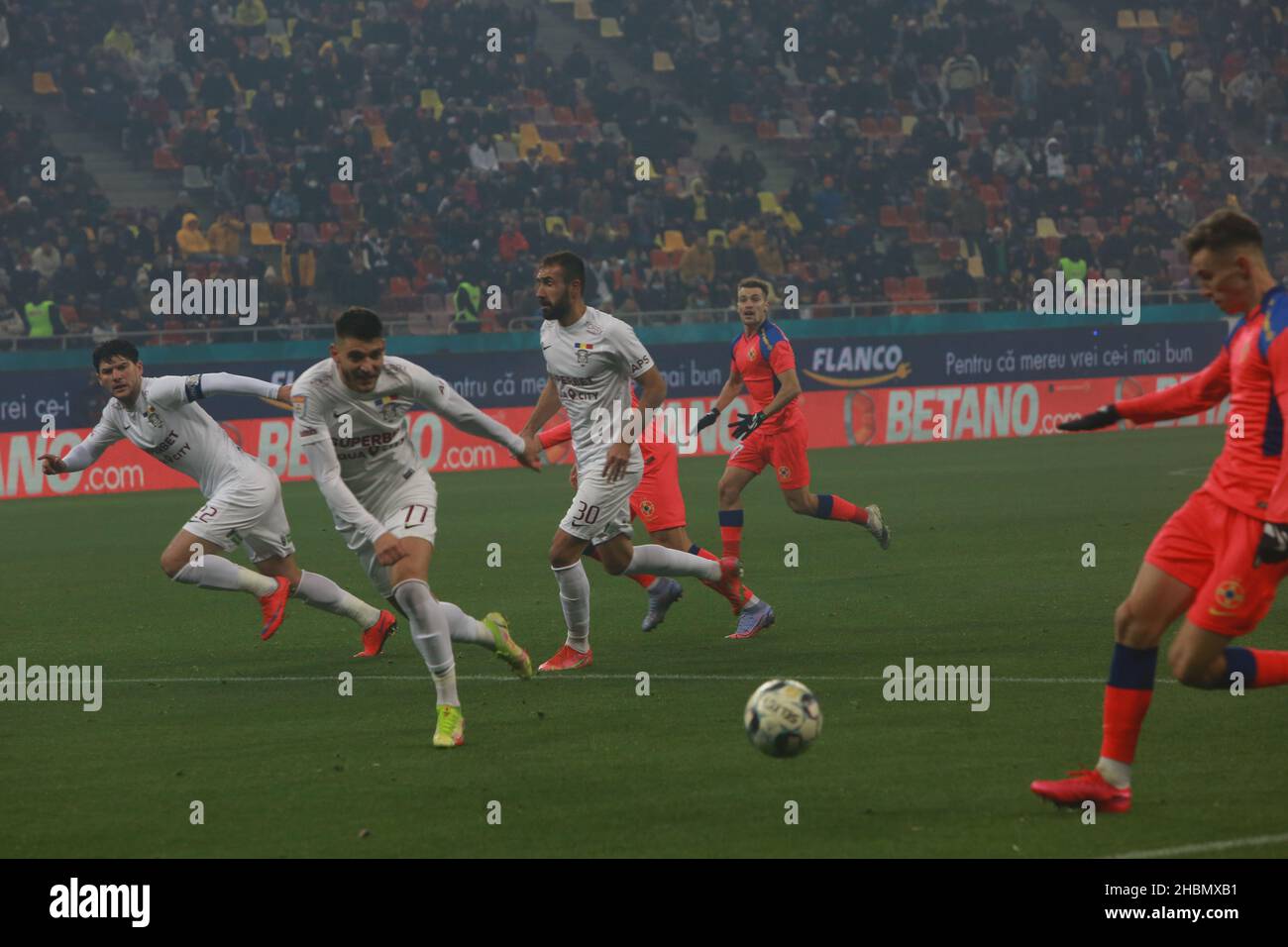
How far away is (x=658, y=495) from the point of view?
42.1 ft

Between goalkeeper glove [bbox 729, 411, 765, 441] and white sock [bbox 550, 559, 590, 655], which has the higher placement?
goalkeeper glove [bbox 729, 411, 765, 441]

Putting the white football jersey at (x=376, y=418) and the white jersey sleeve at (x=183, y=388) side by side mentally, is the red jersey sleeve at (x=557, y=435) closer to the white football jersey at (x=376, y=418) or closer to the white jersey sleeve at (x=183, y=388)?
the white football jersey at (x=376, y=418)

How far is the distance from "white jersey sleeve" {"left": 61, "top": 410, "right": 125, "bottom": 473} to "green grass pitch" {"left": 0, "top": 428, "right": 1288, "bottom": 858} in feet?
4.20

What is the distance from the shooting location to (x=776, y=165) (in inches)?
1468

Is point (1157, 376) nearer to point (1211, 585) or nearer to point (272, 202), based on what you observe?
point (272, 202)

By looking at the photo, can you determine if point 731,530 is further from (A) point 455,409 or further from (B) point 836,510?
(A) point 455,409

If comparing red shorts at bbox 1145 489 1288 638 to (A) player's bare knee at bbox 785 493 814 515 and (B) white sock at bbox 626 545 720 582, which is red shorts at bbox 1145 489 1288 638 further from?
(A) player's bare knee at bbox 785 493 814 515

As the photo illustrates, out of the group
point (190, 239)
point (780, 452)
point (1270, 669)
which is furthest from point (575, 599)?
point (190, 239)

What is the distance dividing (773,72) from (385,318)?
12.7 m

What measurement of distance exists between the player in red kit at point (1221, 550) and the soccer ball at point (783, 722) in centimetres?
106

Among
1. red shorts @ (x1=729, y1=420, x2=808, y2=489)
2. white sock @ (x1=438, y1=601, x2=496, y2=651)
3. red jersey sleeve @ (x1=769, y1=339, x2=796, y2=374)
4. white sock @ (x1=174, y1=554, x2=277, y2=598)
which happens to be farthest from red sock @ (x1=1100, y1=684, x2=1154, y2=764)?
red shorts @ (x1=729, y1=420, x2=808, y2=489)

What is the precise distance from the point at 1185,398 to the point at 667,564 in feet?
16.2

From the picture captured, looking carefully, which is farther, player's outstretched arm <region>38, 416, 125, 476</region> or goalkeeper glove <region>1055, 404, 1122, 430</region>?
player's outstretched arm <region>38, 416, 125, 476</region>

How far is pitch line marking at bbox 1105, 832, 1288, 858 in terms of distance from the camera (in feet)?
20.7
